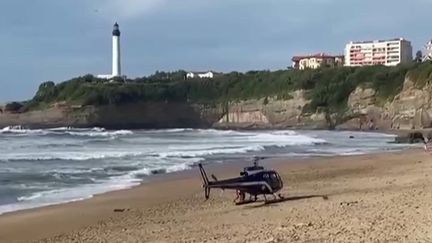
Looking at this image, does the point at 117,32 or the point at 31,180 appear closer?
the point at 31,180

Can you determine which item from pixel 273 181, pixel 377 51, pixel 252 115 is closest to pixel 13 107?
pixel 252 115

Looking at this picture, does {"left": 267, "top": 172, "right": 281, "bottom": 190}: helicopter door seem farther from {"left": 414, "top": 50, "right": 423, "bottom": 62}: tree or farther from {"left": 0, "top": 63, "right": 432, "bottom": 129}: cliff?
{"left": 414, "top": 50, "right": 423, "bottom": 62}: tree

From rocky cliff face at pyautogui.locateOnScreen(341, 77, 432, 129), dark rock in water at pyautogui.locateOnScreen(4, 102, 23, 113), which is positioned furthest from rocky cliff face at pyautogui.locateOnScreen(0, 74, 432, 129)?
dark rock in water at pyautogui.locateOnScreen(4, 102, 23, 113)

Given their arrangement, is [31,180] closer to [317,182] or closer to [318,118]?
[317,182]

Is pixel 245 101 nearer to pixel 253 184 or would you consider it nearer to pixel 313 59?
pixel 313 59

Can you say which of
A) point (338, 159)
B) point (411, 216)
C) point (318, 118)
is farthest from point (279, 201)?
point (318, 118)

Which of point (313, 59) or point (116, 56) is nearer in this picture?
point (116, 56)
